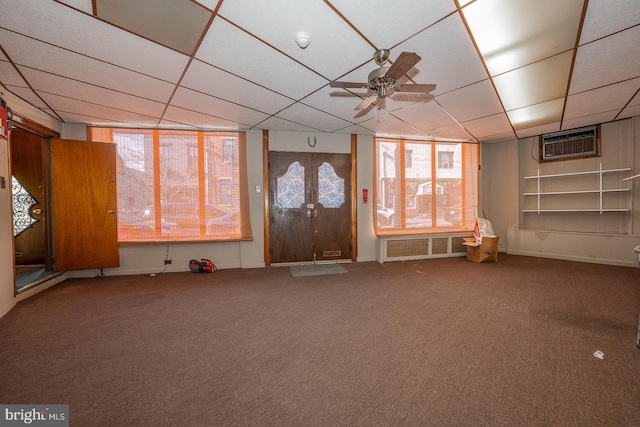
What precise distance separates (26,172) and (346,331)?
621cm

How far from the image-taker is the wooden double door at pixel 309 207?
193 inches

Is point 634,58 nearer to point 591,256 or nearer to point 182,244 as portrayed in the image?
point 591,256

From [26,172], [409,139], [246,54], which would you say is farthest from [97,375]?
[409,139]

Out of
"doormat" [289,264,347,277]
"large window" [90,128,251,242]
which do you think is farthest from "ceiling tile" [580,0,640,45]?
"large window" [90,128,251,242]

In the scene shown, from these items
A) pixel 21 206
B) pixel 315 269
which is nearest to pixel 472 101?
pixel 315 269

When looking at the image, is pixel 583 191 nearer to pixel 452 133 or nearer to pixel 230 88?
pixel 452 133

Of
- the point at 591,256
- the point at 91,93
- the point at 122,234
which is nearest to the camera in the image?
the point at 91,93

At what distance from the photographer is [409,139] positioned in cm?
546

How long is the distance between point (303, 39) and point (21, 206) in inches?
230

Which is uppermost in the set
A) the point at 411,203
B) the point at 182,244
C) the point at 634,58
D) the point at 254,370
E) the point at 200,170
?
the point at 634,58

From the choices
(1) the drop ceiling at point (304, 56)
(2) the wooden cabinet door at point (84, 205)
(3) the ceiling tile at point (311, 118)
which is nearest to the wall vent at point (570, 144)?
(1) the drop ceiling at point (304, 56)

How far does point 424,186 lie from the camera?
5504mm

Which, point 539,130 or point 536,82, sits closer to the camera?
point 536,82

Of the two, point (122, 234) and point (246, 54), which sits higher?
point (246, 54)
